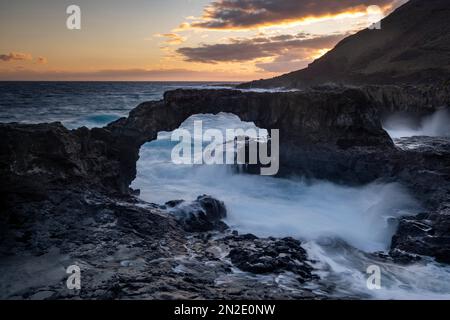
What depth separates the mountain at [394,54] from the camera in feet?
167

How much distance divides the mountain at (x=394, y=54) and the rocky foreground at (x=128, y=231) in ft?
111

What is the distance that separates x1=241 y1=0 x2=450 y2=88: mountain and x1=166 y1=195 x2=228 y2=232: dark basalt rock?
36.7m

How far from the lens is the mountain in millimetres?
50850

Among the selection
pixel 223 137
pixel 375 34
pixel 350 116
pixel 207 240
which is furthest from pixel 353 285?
pixel 375 34

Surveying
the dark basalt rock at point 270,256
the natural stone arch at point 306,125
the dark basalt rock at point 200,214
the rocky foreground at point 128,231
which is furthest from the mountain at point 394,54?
the dark basalt rock at point 270,256

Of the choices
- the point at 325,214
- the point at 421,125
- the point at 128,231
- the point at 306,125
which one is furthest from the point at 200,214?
the point at 421,125

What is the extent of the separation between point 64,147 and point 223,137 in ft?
66.8

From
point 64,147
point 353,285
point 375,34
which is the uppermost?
point 375,34

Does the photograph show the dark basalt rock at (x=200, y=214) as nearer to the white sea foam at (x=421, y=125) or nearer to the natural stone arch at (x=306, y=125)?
the natural stone arch at (x=306, y=125)

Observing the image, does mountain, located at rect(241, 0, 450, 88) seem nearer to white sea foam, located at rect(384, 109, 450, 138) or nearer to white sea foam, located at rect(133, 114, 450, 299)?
white sea foam, located at rect(384, 109, 450, 138)

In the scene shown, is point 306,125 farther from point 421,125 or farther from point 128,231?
point 421,125

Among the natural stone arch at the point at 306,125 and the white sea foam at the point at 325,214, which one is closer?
the white sea foam at the point at 325,214
